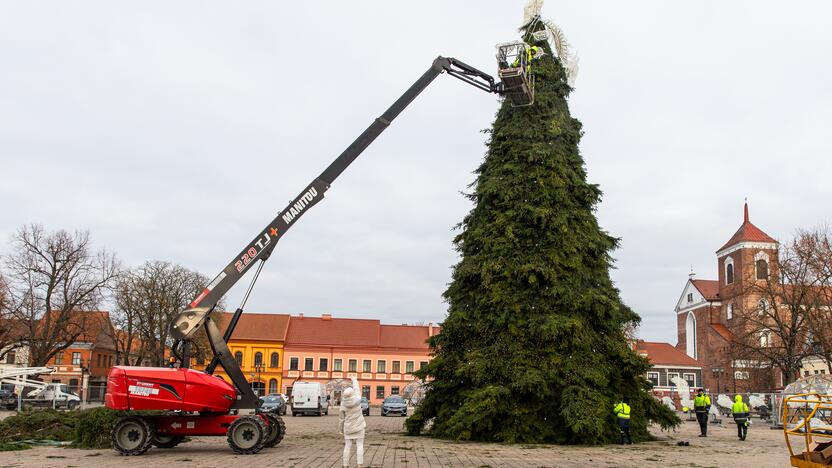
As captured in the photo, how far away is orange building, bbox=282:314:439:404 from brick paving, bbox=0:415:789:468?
189 ft

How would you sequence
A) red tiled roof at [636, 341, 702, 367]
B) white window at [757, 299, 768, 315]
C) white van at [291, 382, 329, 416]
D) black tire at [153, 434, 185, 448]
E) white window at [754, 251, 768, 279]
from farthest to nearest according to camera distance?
red tiled roof at [636, 341, 702, 367], white window at [754, 251, 768, 279], white window at [757, 299, 768, 315], white van at [291, 382, 329, 416], black tire at [153, 434, 185, 448]

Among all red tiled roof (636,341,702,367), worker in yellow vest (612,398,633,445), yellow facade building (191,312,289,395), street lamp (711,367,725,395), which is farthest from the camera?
red tiled roof (636,341,702,367)

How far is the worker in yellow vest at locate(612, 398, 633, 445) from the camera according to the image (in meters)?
19.0

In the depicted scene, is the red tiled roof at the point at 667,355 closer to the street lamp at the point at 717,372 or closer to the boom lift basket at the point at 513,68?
the street lamp at the point at 717,372

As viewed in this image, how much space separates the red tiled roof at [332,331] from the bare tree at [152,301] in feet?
79.3

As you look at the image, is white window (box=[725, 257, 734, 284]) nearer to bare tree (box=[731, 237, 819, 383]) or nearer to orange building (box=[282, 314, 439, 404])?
bare tree (box=[731, 237, 819, 383])

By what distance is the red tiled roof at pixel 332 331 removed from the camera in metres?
78.1

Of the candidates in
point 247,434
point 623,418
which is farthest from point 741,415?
point 247,434

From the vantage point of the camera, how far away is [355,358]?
77375mm

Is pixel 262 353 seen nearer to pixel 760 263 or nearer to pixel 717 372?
pixel 717 372

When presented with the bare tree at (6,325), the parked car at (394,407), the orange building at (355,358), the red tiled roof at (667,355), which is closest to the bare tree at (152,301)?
the bare tree at (6,325)

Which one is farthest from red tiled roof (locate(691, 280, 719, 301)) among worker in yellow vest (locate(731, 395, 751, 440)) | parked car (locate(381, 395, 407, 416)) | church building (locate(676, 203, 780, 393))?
worker in yellow vest (locate(731, 395, 751, 440))

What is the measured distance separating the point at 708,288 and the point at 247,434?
75.7 meters

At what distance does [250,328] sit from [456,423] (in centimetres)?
6189
